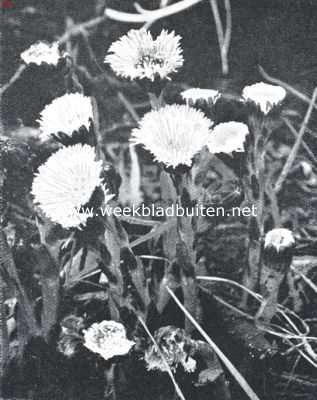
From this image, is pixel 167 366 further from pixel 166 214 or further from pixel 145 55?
pixel 145 55

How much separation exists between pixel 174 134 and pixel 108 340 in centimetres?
27

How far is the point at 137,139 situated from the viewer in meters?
0.67

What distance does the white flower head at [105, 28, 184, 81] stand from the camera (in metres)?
0.71

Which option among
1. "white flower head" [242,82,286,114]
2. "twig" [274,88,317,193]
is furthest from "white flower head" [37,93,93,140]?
"twig" [274,88,317,193]

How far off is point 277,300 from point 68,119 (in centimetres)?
39

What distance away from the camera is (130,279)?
2.33 ft

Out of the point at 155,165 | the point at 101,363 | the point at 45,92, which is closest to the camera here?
the point at 101,363

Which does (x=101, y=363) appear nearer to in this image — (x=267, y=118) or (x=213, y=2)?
(x=267, y=118)

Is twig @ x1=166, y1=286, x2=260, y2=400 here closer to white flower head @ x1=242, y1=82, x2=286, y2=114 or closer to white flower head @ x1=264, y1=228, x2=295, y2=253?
white flower head @ x1=264, y1=228, x2=295, y2=253

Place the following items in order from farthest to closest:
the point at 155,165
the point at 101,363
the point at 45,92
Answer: the point at 155,165 < the point at 45,92 < the point at 101,363

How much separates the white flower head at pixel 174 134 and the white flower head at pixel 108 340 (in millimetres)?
218

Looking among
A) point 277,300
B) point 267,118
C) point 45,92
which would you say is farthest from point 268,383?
point 45,92

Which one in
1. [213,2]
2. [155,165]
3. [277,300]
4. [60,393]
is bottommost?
[60,393]

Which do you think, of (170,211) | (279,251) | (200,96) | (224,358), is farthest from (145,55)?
(224,358)
